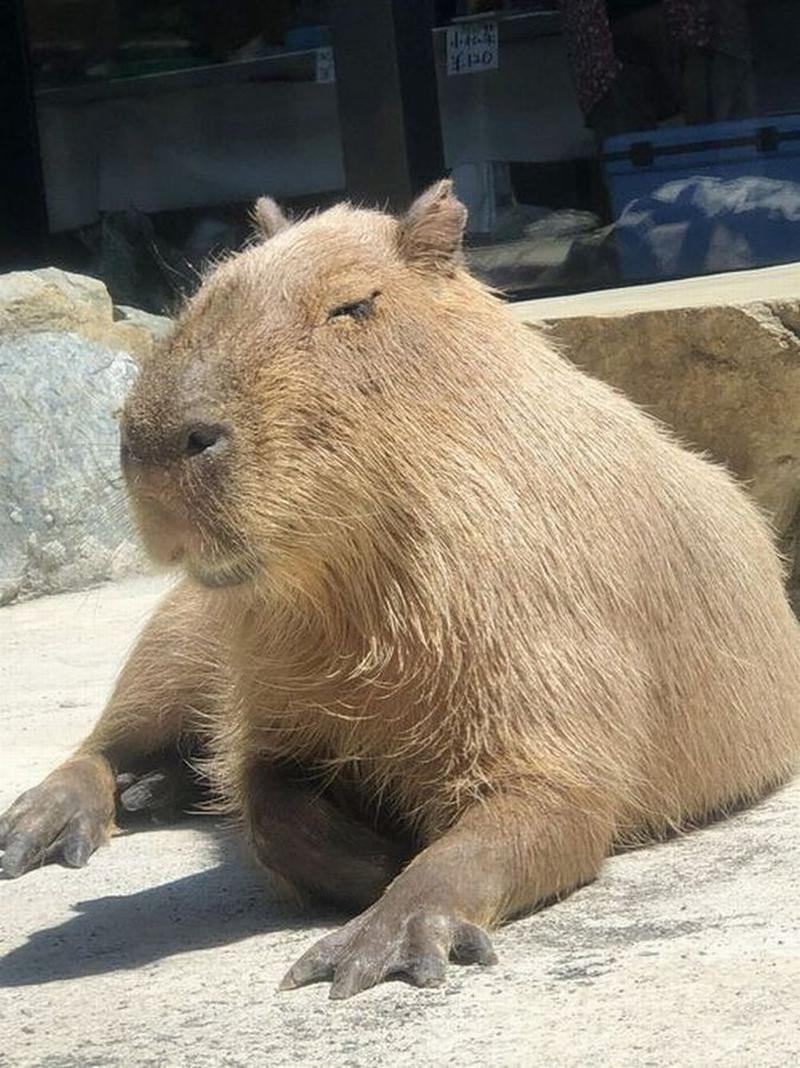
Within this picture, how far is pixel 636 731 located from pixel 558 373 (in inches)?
24.3

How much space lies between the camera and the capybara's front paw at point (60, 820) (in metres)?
3.96

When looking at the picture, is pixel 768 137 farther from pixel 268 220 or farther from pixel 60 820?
pixel 60 820

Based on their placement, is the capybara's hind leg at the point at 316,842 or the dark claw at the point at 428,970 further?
the capybara's hind leg at the point at 316,842

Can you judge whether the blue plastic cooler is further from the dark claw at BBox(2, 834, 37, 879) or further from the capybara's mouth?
the capybara's mouth

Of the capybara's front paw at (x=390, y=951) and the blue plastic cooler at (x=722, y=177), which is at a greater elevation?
the blue plastic cooler at (x=722, y=177)

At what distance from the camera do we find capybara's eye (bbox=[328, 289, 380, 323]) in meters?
3.29

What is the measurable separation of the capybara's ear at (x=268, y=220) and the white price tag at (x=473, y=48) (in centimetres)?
524

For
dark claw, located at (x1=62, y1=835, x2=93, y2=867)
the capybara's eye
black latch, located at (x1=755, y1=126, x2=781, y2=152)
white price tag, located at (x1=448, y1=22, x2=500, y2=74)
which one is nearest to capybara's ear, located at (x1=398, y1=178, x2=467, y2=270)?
the capybara's eye

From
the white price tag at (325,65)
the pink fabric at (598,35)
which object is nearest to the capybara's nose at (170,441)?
the pink fabric at (598,35)

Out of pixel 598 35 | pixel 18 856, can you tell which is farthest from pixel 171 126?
pixel 18 856

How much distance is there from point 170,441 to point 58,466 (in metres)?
4.64

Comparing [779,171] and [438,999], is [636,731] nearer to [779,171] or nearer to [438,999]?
[438,999]

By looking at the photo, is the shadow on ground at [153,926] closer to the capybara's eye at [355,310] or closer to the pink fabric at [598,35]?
the capybara's eye at [355,310]

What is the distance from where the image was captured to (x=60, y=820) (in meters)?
4.06
